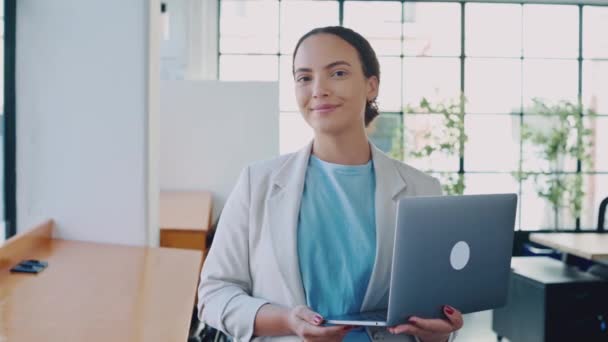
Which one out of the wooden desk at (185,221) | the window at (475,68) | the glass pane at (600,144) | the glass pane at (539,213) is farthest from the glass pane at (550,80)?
the wooden desk at (185,221)

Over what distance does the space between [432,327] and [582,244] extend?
329 centimetres

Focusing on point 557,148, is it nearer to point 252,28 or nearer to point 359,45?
point 252,28

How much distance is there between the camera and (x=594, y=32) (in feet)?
24.9

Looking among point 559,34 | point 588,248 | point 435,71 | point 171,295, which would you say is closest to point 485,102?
point 435,71

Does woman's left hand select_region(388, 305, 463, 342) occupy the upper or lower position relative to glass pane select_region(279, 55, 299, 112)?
lower

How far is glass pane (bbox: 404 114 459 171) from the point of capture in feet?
22.6

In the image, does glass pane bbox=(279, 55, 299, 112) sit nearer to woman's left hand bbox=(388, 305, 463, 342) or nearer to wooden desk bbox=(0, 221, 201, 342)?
wooden desk bbox=(0, 221, 201, 342)

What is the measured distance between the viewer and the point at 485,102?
7402mm

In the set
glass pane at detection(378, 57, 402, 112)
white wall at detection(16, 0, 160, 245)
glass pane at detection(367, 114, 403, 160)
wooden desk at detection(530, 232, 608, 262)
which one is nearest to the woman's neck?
white wall at detection(16, 0, 160, 245)

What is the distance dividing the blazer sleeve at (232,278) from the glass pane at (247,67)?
18.9 feet

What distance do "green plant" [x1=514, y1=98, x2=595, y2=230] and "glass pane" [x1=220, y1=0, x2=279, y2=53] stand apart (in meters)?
3.04

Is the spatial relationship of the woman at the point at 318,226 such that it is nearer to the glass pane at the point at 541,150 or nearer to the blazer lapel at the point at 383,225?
the blazer lapel at the point at 383,225

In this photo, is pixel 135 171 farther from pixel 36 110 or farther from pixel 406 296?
pixel 406 296

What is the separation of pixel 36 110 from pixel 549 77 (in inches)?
254
